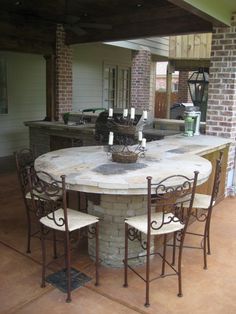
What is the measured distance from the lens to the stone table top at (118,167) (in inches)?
98.2

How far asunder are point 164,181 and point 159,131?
3.17m

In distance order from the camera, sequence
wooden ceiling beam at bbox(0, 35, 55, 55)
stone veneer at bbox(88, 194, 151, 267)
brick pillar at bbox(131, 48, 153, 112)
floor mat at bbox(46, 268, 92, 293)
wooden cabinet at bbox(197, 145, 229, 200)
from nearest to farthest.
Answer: floor mat at bbox(46, 268, 92, 293)
stone veneer at bbox(88, 194, 151, 267)
wooden cabinet at bbox(197, 145, 229, 200)
wooden ceiling beam at bbox(0, 35, 55, 55)
brick pillar at bbox(131, 48, 153, 112)

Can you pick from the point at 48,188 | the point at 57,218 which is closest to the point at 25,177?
the point at 48,188

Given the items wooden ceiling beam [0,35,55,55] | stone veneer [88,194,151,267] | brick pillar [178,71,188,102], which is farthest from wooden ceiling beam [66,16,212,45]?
brick pillar [178,71,188,102]

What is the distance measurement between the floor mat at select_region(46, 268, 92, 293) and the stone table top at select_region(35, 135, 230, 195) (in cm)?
77

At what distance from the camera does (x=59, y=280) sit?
9.02ft

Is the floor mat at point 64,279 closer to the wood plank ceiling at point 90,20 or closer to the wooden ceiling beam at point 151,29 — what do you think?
the wood plank ceiling at point 90,20

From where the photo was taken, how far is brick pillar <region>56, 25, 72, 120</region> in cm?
670

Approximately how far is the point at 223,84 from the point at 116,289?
125 inches

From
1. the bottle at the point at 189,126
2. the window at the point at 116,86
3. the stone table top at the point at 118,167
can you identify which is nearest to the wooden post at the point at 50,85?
the bottle at the point at 189,126

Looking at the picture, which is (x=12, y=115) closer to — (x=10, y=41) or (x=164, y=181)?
(x=10, y=41)

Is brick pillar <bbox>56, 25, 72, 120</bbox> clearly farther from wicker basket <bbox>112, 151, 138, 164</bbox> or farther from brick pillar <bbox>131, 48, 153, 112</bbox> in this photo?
wicker basket <bbox>112, 151, 138, 164</bbox>

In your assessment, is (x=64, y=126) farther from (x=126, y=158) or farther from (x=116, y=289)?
(x=116, y=289)

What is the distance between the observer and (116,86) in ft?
36.6
